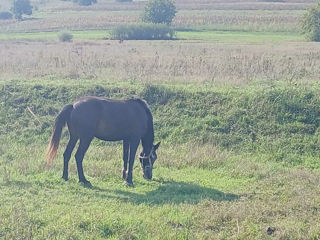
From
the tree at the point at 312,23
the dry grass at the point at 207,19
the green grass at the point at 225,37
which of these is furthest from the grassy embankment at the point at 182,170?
the dry grass at the point at 207,19

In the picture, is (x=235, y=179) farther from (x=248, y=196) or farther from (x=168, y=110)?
(x=168, y=110)

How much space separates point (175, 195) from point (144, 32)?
40975 millimetres

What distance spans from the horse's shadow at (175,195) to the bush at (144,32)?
3898cm

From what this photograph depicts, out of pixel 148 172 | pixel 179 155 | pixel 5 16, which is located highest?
pixel 148 172

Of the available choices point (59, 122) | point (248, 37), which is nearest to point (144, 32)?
point (248, 37)

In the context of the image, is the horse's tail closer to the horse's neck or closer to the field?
the field

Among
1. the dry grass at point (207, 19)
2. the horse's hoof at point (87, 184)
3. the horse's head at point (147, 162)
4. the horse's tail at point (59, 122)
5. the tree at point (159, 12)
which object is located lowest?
the dry grass at point (207, 19)

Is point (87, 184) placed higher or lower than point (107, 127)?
lower

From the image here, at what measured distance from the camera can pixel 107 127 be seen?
37.6 feet

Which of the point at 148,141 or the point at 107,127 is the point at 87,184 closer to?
the point at 107,127

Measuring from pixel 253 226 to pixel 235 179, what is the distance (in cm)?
330

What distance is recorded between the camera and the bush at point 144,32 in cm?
4869

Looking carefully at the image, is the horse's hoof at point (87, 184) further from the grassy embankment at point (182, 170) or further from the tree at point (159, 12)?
the tree at point (159, 12)

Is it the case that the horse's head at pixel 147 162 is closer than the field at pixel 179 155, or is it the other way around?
the field at pixel 179 155
